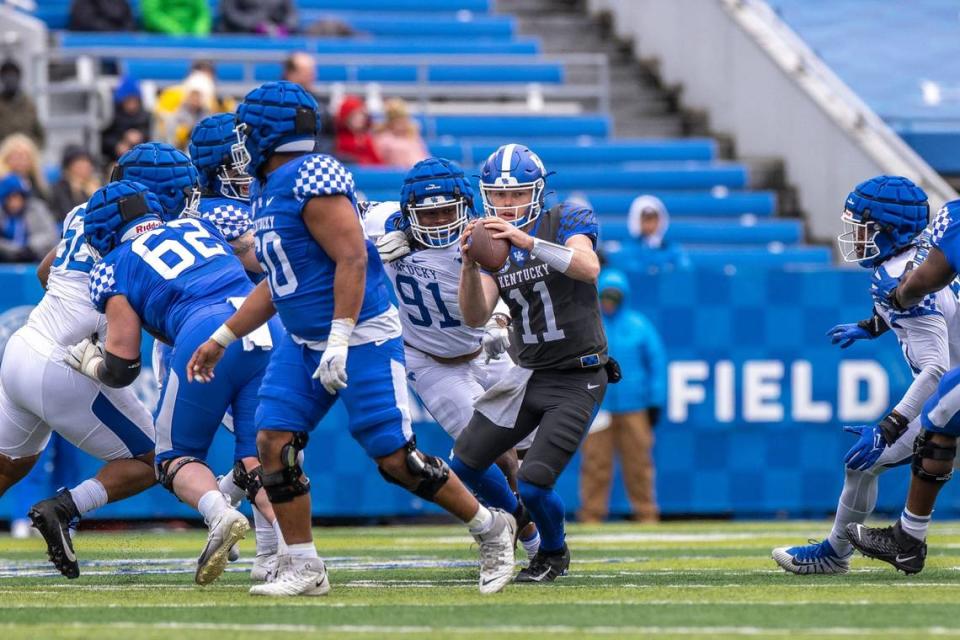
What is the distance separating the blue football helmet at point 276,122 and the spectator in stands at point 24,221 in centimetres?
580

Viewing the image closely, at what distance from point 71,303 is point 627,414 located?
5167mm

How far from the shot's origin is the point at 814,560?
685 centimetres

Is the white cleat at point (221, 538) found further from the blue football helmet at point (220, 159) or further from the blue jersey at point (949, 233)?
the blue jersey at point (949, 233)

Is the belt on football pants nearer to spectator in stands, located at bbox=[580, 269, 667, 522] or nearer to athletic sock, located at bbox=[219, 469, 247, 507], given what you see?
athletic sock, located at bbox=[219, 469, 247, 507]

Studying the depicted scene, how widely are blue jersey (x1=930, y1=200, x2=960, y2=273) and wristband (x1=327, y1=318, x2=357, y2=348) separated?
2.18m

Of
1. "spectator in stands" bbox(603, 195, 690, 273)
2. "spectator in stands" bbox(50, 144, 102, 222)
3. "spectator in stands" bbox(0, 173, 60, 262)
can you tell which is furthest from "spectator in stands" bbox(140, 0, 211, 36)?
"spectator in stands" bbox(603, 195, 690, 273)

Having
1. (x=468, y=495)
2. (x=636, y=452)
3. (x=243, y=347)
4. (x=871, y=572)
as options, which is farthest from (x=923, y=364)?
(x=636, y=452)

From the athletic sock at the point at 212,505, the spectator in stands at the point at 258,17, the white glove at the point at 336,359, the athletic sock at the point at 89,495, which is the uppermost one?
the spectator in stands at the point at 258,17

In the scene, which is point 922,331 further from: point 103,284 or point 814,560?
point 103,284

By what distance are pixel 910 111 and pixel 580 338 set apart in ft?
32.8

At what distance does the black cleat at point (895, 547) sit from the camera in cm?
652

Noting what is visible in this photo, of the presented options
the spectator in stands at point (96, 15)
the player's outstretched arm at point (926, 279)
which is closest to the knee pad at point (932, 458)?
the player's outstretched arm at point (926, 279)

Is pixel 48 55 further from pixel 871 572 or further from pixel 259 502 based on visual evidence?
pixel 871 572

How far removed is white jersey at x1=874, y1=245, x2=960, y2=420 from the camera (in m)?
6.58
